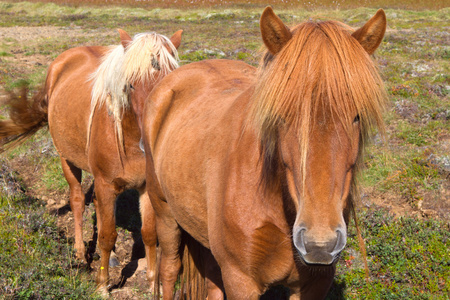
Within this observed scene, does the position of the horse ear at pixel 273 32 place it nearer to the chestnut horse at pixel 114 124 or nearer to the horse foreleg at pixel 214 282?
the chestnut horse at pixel 114 124

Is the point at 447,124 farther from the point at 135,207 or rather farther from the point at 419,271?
the point at 135,207

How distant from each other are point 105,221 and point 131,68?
1.58 meters

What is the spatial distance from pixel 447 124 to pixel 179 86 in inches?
194

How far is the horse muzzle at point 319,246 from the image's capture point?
147cm

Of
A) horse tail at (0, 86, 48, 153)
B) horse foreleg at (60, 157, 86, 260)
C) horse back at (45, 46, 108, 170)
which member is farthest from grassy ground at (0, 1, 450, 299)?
horse back at (45, 46, 108, 170)

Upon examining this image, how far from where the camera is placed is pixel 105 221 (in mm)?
4020

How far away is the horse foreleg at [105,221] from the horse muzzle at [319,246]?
2795 millimetres

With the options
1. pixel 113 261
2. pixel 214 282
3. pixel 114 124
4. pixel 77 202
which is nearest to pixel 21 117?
pixel 77 202

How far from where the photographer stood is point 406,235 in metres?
3.86

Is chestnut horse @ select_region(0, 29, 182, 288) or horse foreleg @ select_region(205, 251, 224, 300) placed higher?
chestnut horse @ select_region(0, 29, 182, 288)

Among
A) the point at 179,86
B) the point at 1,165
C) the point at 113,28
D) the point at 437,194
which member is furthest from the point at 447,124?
the point at 113,28

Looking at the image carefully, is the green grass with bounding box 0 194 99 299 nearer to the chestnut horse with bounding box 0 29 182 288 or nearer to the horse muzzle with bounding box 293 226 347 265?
the chestnut horse with bounding box 0 29 182 288

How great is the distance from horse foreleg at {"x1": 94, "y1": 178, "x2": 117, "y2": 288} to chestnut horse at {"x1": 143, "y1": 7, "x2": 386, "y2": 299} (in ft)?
3.61

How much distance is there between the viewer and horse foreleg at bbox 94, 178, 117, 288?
394 cm
